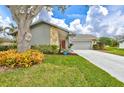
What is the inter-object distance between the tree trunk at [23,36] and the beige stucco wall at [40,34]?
6900 millimetres

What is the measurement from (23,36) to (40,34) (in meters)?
7.46

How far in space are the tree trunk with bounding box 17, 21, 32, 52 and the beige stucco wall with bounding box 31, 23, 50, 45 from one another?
6.90 m

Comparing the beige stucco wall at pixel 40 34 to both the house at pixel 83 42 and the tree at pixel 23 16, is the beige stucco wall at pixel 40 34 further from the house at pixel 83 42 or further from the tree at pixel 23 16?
the tree at pixel 23 16

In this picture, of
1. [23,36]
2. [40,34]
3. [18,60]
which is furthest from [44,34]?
[18,60]

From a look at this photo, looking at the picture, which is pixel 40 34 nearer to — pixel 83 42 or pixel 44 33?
pixel 44 33

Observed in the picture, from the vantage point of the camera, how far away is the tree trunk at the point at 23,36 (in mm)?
10531

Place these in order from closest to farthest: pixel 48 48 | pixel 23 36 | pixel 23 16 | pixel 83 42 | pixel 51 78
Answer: pixel 51 78 < pixel 23 16 < pixel 23 36 < pixel 48 48 < pixel 83 42

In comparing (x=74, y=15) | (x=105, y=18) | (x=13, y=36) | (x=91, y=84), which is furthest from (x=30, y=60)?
(x=13, y=36)

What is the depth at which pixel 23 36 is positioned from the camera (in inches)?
421

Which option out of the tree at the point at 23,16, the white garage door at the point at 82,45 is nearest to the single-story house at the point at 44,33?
the white garage door at the point at 82,45

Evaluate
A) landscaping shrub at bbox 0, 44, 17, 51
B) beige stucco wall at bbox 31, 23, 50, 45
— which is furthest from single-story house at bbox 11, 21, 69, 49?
landscaping shrub at bbox 0, 44, 17, 51

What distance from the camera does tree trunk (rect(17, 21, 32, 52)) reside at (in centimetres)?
1053
